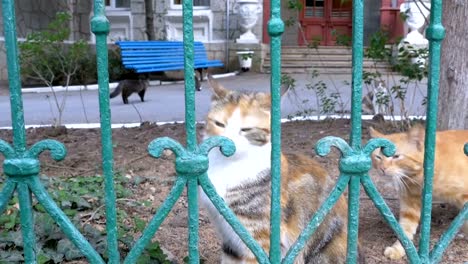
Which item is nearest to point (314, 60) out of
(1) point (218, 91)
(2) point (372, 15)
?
(2) point (372, 15)

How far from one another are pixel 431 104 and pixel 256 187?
2.64ft

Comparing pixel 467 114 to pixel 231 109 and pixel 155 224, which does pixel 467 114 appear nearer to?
pixel 231 109

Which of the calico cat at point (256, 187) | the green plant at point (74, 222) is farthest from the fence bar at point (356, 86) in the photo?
the green plant at point (74, 222)

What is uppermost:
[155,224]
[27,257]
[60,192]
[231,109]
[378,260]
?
[231,109]

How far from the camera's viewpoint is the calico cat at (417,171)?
268cm

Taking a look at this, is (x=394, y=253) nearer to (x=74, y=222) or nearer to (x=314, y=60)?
(x=74, y=222)

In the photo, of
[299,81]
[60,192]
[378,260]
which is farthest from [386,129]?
[299,81]

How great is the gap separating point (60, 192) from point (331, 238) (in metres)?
1.67

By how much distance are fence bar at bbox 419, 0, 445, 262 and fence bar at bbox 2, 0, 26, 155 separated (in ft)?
3.67

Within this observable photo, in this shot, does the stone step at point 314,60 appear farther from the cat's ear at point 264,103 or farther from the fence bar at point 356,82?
the fence bar at point 356,82

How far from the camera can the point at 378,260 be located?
106 inches

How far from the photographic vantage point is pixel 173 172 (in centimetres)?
405

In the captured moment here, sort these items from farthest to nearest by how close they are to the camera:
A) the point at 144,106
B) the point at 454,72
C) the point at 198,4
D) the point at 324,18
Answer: the point at 324,18
the point at 198,4
the point at 144,106
the point at 454,72

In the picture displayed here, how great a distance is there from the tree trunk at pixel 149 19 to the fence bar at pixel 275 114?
1200cm
